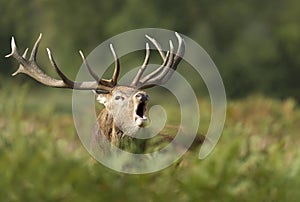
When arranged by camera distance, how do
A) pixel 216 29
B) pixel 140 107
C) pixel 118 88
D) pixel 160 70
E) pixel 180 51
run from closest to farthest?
pixel 140 107, pixel 118 88, pixel 160 70, pixel 180 51, pixel 216 29

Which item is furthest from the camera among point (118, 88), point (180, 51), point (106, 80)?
point (180, 51)

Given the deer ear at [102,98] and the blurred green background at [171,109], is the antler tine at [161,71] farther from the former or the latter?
the blurred green background at [171,109]

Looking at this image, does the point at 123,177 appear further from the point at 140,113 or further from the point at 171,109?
the point at 171,109

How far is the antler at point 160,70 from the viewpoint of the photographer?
9.24 meters

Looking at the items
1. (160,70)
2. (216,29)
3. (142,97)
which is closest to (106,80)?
(160,70)

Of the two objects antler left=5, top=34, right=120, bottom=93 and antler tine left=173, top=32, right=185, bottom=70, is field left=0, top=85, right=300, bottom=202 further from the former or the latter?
antler tine left=173, top=32, right=185, bottom=70

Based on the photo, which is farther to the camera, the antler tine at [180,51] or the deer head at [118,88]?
the antler tine at [180,51]

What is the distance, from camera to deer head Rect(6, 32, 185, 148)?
27.4 ft

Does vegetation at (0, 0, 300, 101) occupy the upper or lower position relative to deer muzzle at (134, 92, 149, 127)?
upper

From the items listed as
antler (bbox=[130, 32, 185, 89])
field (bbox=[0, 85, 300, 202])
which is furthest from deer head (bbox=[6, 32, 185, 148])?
field (bbox=[0, 85, 300, 202])

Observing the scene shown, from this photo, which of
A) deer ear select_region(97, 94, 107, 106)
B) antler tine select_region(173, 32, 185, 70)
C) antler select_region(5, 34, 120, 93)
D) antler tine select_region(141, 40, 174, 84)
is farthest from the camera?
antler tine select_region(173, 32, 185, 70)

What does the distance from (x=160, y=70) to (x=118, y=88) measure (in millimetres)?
752

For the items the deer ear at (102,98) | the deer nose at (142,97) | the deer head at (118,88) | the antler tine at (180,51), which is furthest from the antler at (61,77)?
the antler tine at (180,51)

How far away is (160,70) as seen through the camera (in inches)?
382
